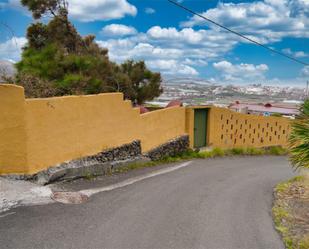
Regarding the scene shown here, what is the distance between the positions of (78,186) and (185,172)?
13.1ft

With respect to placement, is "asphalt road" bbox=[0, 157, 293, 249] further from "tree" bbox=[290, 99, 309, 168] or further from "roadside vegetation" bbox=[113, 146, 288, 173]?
"roadside vegetation" bbox=[113, 146, 288, 173]

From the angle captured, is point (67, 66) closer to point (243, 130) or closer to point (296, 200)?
point (243, 130)

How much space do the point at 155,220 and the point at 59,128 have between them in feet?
10.1

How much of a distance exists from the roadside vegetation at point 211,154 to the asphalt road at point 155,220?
1719 mm

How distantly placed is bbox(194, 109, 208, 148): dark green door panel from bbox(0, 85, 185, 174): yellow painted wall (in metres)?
3.96

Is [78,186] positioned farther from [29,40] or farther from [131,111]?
[29,40]

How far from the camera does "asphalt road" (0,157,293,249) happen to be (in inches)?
213

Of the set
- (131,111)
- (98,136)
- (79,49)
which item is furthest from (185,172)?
(79,49)

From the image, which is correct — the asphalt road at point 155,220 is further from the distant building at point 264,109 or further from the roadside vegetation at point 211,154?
the distant building at point 264,109

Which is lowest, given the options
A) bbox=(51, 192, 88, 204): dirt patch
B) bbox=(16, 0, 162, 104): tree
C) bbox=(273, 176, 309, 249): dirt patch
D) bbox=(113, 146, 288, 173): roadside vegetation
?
bbox=(113, 146, 288, 173): roadside vegetation

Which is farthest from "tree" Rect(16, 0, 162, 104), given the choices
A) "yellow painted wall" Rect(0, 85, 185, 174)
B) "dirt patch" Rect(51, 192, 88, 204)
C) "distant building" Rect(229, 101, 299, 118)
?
"distant building" Rect(229, 101, 299, 118)

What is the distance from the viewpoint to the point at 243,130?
1717cm

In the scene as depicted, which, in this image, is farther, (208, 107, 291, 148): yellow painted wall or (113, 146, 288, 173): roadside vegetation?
(208, 107, 291, 148): yellow painted wall

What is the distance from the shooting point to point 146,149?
1170 cm
